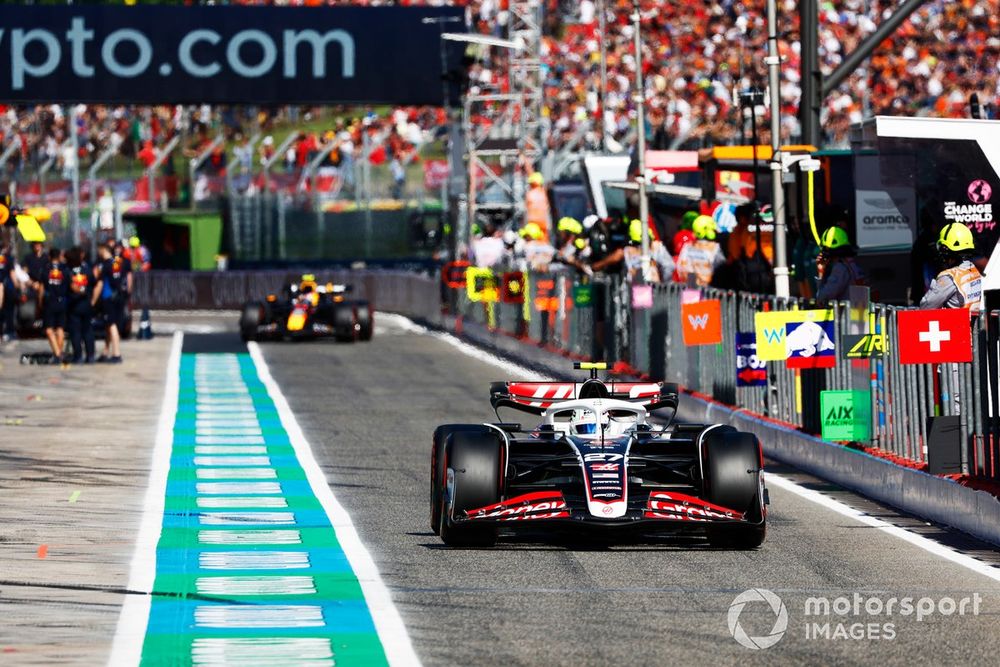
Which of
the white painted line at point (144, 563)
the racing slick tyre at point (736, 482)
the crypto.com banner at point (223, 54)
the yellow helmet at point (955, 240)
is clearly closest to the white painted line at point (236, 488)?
the white painted line at point (144, 563)

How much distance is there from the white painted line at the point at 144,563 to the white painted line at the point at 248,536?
289 millimetres

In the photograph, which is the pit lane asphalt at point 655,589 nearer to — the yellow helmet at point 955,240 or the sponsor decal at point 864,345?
the sponsor decal at point 864,345

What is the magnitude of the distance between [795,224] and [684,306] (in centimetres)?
156

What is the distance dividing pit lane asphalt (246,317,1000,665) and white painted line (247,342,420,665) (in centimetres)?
6

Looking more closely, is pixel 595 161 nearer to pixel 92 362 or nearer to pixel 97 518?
pixel 92 362

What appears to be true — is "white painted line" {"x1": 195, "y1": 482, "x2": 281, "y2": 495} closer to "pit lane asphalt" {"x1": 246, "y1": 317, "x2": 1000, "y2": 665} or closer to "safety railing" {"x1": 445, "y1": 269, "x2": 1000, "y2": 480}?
"pit lane asphalt" {"x1": 246, "y1": 317, "x2": 1000, "y2": 665}

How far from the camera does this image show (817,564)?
11.2 meters

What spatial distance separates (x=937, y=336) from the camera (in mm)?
13094

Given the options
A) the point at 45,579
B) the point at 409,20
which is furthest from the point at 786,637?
the point at 409,20

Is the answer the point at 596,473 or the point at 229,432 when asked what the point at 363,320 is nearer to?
the point at 229,432

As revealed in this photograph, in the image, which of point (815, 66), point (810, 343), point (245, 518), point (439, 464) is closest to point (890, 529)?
point (439, 464)

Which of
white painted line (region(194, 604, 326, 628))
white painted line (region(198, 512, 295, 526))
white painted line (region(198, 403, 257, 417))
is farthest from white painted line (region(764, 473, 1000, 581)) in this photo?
white painted line (region(198, 403, 257, 417))

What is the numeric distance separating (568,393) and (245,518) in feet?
8.11

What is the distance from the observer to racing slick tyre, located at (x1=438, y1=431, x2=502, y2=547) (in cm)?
1158
